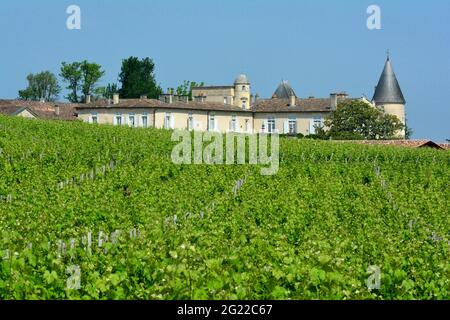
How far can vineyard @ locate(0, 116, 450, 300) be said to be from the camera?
34.8 ft

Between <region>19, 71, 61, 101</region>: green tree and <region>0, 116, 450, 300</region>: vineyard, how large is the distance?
8999cm

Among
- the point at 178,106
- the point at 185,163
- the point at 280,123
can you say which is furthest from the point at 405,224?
the point at 280,123

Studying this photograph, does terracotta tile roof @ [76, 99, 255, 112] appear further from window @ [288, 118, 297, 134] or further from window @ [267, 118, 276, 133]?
window @ [288, 118, 297, 134]

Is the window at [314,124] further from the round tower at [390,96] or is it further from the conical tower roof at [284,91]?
the conical tower roof at [284,91]

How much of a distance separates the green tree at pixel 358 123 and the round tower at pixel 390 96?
522 inches

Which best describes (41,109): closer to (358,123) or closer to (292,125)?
(292,125)

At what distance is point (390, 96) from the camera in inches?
3420

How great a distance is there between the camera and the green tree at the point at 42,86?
123m

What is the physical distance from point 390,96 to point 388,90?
749 millimetres

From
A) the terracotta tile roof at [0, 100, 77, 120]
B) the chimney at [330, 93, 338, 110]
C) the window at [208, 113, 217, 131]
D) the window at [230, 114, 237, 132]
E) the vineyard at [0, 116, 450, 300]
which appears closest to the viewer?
the vineyard at [0, 116, 450, 300]

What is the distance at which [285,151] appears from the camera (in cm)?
4053

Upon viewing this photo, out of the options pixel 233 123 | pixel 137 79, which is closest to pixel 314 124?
pixel 233 123

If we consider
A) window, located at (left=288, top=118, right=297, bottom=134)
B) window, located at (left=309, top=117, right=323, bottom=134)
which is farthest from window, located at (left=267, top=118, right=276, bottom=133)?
window, located at (left=309, top=117, right=323, bottom=134)

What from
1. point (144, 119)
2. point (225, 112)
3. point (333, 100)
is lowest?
point (144, 119)
